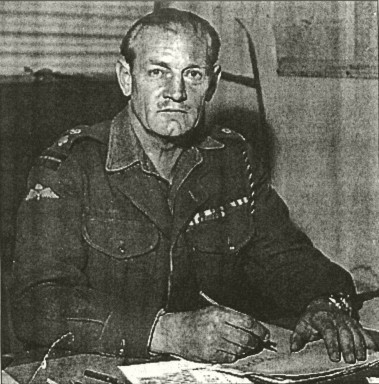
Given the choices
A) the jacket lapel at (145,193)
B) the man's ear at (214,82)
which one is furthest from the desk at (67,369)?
the man's ear at (214,82)

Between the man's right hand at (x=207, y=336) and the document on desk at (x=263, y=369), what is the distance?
0.02 m

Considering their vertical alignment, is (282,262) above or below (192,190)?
below

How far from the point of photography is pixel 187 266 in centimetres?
192

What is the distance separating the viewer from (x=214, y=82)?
6.38 ft

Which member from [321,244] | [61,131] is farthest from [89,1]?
[321,244]

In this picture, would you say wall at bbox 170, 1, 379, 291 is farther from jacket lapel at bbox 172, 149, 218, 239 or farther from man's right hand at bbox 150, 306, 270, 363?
man's right hand at bbox 150, 306, 270, 363

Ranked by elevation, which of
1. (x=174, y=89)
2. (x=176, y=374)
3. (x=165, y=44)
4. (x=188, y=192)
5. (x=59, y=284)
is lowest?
(x=176, y=374)

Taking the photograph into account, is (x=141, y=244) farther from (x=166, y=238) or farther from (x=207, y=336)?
(x=207, y=336)

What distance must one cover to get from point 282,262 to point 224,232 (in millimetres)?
166

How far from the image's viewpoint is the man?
1854 mm

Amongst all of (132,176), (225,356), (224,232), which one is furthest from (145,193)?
(225,356)

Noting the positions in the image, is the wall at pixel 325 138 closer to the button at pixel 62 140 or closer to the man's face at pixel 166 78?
the man's face at pixel 166 78

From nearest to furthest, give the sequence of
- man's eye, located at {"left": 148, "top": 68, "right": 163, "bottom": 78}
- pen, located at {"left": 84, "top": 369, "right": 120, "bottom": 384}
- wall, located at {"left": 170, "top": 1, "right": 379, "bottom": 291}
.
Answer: pen, located at {"left": 84, "top": 369, "right": 120, "bottom": 384} → man's eye, located at {"left": 148, "top": 68, "right": 163, "bottom": 78} → wall, located at {"left": 170, "top": 1, "right": 379, "bottom": 291}

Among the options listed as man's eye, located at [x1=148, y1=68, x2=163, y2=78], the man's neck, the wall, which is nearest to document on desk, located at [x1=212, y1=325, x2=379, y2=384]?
the wall
